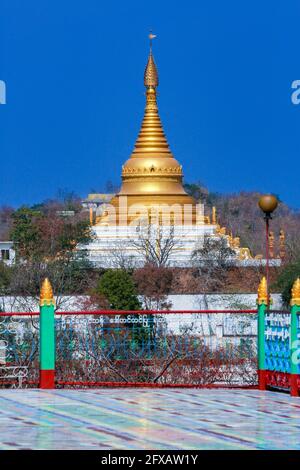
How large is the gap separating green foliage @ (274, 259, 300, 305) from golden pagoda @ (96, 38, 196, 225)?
51.9 feet

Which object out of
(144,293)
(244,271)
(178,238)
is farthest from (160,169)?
(144,293)

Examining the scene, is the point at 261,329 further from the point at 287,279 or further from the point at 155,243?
the point at 155,243

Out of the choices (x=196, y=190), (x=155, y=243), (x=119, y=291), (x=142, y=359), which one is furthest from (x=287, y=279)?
(x=196, y=190)

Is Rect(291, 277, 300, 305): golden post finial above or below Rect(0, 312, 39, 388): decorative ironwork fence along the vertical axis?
above

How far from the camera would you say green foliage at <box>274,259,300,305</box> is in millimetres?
40844

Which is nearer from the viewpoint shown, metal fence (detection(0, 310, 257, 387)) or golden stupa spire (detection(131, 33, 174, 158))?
metal fence (detection(0, 310, 257, 387))

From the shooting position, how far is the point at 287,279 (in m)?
42.8

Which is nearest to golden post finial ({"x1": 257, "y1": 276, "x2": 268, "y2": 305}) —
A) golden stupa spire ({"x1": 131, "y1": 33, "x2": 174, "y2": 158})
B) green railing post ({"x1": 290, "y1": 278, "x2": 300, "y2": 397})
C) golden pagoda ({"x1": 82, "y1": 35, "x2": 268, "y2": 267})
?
green railing post ({"x1": 290, "y1": 278, "x2": 300, "y2": 397})

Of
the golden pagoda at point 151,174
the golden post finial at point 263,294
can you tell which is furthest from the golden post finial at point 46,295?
the golden pagoda at point 151,174

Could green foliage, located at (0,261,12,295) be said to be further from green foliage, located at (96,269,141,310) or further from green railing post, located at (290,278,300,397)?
green railing post, located at (290,278,300,397)

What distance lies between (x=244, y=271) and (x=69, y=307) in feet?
44.2

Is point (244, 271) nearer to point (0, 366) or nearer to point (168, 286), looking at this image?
point (168, 286)

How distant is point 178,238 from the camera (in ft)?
188
